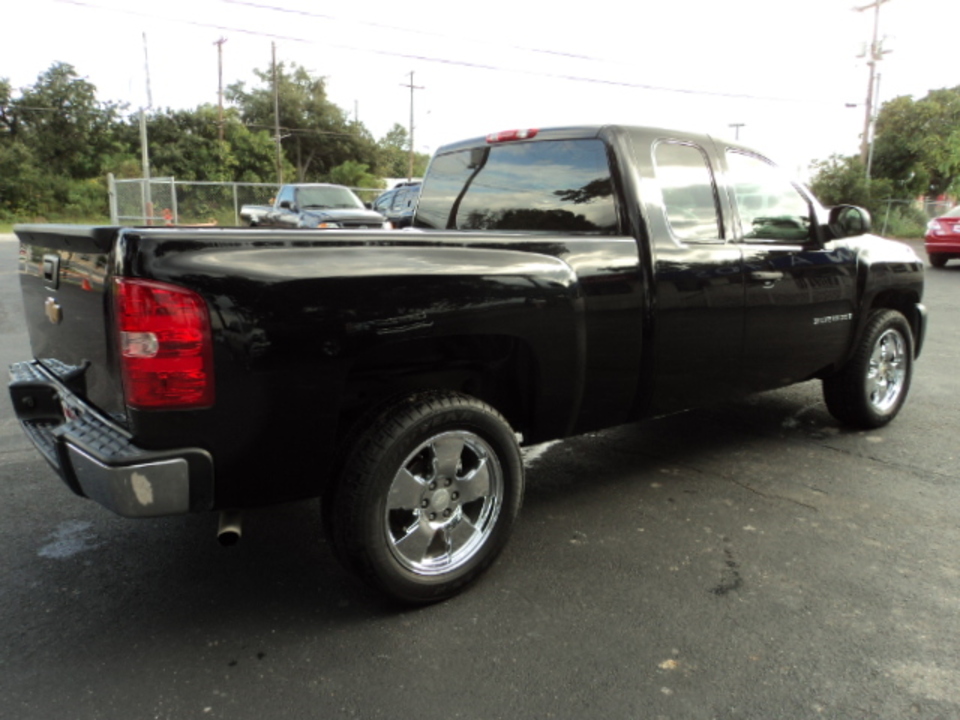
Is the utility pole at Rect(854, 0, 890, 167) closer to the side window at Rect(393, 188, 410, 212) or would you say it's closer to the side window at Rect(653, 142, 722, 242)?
the side window at Rect(393, 188, 410, 212)

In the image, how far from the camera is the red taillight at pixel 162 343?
221cm

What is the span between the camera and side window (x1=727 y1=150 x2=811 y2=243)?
4043 millimetres

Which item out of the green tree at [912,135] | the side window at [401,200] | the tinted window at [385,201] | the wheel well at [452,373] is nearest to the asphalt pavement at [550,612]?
the wheel well at [452,373]

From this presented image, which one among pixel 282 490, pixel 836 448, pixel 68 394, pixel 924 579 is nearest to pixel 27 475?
pixel 68 394

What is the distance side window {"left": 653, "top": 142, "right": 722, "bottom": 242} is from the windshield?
14263 millimetres

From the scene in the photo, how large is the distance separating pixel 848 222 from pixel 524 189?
1.92 metres

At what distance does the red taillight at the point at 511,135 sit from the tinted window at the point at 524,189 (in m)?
0.03

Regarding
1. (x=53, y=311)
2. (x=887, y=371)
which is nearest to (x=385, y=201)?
(x=887, y=371)

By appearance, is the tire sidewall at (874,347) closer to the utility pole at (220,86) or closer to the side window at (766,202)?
the side window at (766,202)

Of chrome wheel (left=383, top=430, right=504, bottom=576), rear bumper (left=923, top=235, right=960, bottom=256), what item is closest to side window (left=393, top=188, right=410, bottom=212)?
rear bumper (left=923, top=235, right=960, bottom=256)

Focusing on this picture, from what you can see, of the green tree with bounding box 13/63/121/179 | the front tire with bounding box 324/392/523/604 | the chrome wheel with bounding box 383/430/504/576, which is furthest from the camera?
the green tree with bounding box 13/63/121/179

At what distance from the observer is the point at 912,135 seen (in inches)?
1547

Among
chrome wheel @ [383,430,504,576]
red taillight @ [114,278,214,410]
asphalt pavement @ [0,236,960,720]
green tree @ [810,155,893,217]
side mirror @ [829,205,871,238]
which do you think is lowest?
asphalt pavement @ [0,236,960,720]

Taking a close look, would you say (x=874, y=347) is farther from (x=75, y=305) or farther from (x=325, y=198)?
(x=325, y=198)
